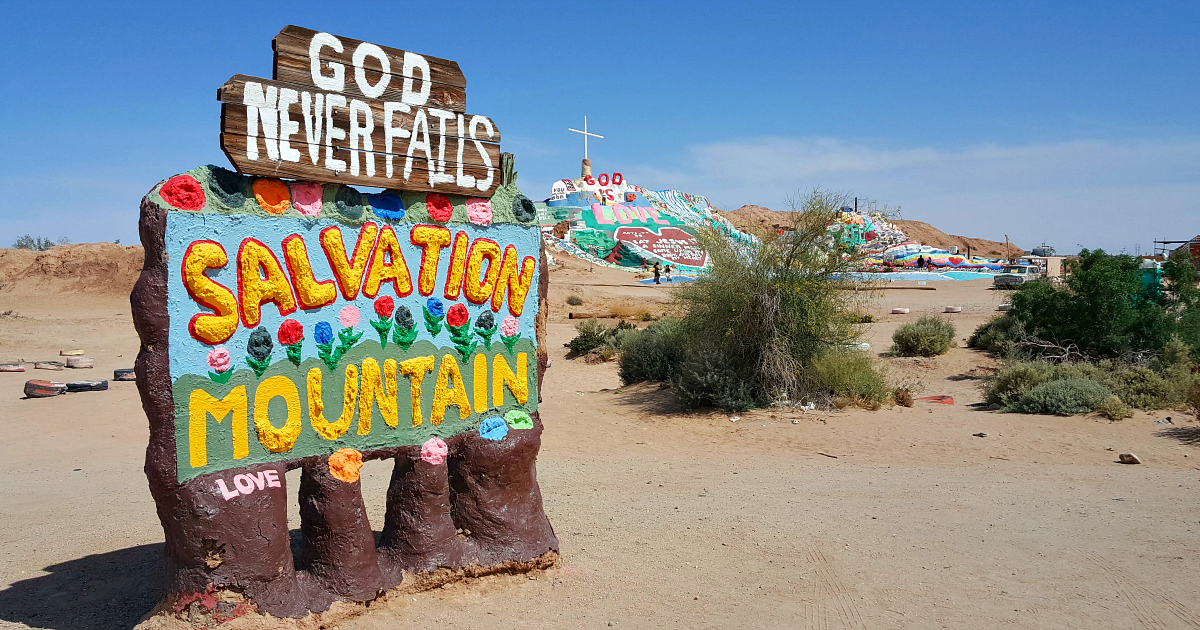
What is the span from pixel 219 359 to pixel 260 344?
0.22 m

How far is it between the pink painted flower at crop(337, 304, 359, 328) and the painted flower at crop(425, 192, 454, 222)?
2.57 ft

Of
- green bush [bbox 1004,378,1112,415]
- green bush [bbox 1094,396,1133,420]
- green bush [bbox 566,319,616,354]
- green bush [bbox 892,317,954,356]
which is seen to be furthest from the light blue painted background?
green bush [bbox 892,317,954,356]

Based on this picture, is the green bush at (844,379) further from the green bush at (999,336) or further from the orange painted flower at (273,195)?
the orange painted flower at (273,195)

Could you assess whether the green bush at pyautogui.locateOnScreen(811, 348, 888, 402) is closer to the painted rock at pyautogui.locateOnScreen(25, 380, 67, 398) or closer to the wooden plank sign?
the wooden plank sign

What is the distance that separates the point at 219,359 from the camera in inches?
170

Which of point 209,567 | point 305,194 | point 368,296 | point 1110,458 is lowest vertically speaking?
point 1110,458

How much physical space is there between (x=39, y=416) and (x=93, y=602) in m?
9.54

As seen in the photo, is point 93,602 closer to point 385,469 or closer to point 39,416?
point 385,469

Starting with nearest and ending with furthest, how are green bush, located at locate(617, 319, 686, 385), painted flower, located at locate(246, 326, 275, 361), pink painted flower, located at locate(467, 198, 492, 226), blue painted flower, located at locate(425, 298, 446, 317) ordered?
painted flower, located at locate(246, 326, 275, 361) < blue painted flower, located at locate(425, 298, 446, 317) < pink painted flower, located at locate(467, 198, 492, 226) < green bush, located at locate(617, 319, 686, 385)

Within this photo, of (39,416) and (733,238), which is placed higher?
(733,238)

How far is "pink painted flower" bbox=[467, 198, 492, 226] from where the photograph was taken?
5.34 metres

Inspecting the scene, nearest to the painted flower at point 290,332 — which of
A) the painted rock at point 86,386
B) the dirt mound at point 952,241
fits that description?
the painted rock at point 86,386

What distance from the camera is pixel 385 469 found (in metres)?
9.41

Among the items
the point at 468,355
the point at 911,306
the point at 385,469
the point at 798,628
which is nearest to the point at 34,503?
the point at 385,469
